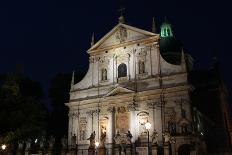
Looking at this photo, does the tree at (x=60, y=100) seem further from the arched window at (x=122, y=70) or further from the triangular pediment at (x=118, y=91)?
the triangular pediment at (x=118, y=91)

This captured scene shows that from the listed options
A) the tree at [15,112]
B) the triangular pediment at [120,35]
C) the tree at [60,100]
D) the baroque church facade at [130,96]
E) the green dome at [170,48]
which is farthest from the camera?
the tree at [60,100]

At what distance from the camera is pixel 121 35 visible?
3566 cm

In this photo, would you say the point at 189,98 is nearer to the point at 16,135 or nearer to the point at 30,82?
the point at 16,135

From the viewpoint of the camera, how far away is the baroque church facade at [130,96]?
30375 mm

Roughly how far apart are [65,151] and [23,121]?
544 cm

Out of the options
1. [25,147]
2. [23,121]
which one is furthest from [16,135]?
A: [25,147]

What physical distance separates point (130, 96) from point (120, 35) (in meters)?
7.14

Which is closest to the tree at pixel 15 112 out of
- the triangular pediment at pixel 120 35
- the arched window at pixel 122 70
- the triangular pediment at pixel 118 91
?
the triangular pediment at pixel 118 91

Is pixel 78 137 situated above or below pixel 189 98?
below

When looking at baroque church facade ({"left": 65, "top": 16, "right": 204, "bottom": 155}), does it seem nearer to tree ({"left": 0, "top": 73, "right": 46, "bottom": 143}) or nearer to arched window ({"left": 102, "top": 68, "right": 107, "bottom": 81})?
arched window ({"left": 102, "top": 68, "right": 107, "bottom": 81})

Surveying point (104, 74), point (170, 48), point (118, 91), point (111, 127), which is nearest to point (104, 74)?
point (104, 74)

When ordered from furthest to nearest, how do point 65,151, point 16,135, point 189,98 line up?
1. point 189,98
2. point 16,135
3. point 65,151

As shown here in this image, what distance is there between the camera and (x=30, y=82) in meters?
43.5

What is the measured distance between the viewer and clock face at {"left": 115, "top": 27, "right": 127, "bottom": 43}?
3550 cm
